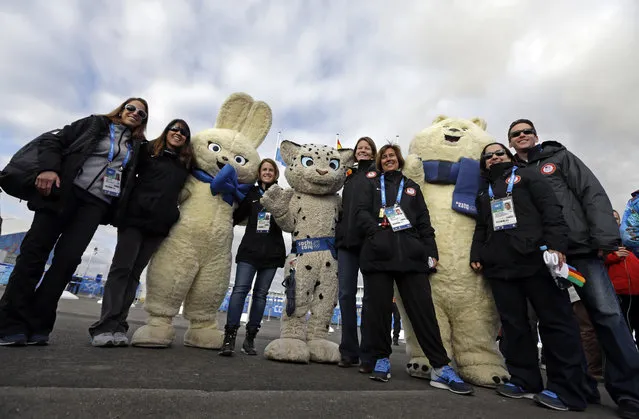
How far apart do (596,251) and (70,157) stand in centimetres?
387

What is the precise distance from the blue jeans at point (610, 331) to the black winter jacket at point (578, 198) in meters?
0.17

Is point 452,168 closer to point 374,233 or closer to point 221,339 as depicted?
point 374,233

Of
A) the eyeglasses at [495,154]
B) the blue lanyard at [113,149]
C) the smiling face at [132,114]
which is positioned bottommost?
the blue lanyard at [113,149]

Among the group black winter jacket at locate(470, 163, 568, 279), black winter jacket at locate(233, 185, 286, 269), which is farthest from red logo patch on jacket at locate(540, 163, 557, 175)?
black winter jacket at locate(233, 185, 286, 269)

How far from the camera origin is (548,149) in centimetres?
295

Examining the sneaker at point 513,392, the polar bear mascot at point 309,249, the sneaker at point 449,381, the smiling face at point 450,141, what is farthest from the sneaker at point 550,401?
the smiling face at point 450,141

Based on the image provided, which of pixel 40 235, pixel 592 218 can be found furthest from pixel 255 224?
pixel 592 218

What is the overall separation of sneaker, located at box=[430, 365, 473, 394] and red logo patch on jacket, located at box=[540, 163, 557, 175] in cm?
165

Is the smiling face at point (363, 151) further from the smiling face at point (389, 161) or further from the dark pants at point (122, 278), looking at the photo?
the dark pants at point (122, 278)

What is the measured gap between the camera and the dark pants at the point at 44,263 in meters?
2.57

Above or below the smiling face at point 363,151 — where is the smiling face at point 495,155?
below

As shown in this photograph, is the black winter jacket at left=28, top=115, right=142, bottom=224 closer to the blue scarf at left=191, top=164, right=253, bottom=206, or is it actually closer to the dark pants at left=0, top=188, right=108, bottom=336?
the dark pants at left=0, top=188, right=108, bottom=336

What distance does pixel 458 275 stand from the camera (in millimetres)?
2967

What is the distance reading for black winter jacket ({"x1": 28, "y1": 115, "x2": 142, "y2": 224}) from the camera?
2621 millimetres
